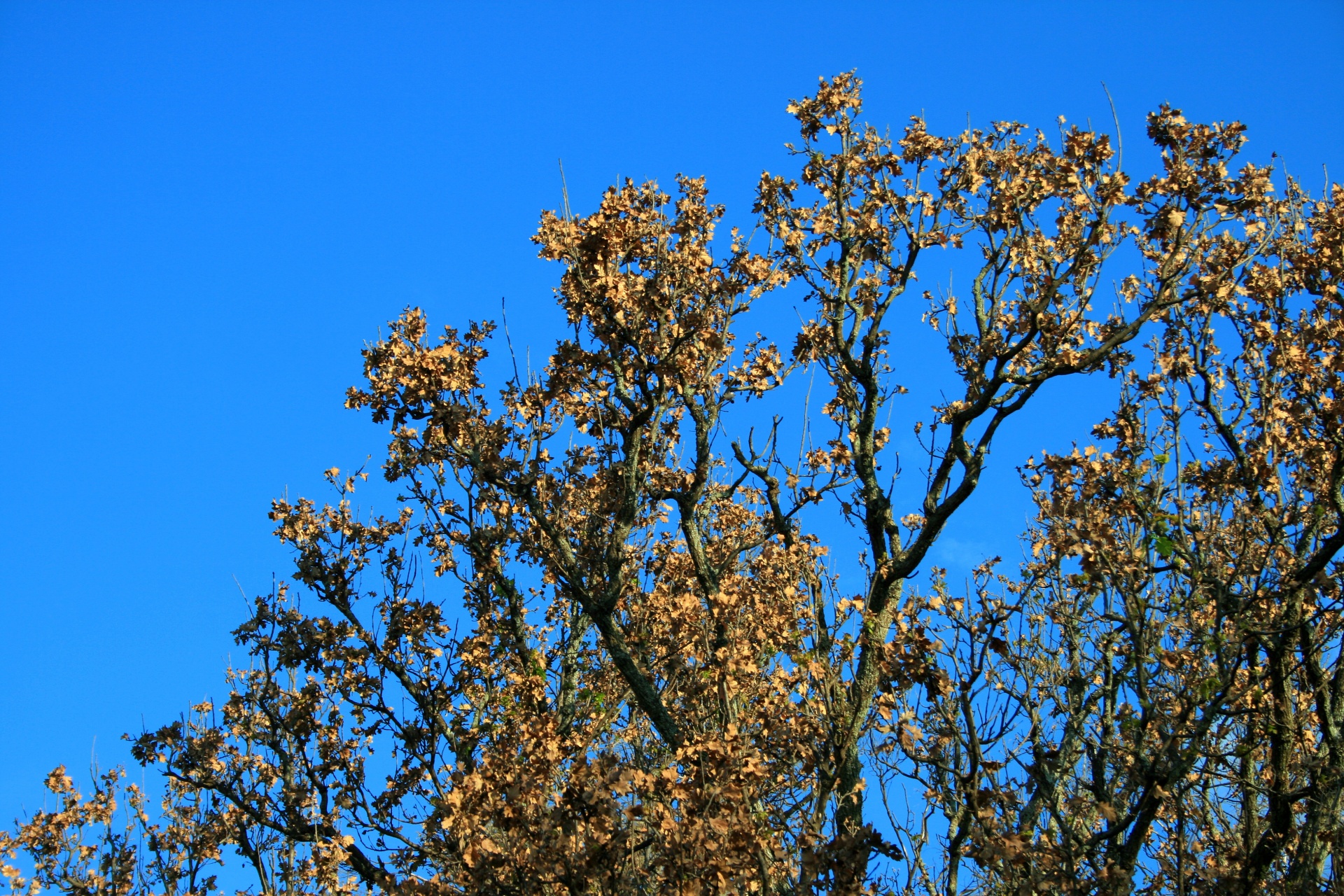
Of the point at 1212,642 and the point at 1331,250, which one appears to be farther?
the point at 1331,250

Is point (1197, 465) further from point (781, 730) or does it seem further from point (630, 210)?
point (630, 210)

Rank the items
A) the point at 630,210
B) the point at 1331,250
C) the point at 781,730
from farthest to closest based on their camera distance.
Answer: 1. the point at 1331,250
2. the point at 630,210
3. the point at 781,730

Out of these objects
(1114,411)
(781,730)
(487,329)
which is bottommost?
(781,730)

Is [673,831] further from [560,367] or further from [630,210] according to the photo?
[630,210]

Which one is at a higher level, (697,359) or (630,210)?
(630,210)

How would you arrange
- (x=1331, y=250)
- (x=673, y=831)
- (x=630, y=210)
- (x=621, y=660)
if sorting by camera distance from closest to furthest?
1. (x=673, y=831)
2. (x=621, y=660)
3. (x=630, y=210)
4. (x=1331, y=250)

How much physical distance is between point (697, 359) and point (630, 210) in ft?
6.69

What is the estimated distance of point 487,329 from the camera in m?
12.5

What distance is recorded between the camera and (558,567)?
1162cm

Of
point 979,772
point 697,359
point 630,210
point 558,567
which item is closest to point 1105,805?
point 979,772

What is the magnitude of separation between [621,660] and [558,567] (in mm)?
1270

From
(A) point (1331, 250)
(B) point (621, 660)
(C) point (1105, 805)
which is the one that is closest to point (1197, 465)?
(A) point (1331, 250)

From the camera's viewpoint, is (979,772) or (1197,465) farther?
(1197,465)

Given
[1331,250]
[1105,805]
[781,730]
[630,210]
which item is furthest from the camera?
[1331,250]
